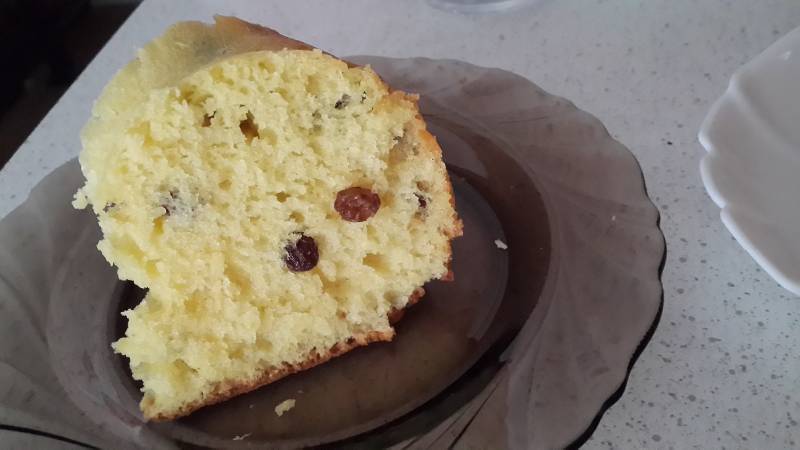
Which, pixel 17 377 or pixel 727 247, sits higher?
pixel 727 247

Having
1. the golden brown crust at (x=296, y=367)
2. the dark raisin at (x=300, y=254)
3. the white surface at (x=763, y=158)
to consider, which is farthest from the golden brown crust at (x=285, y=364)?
the white surface at (x=763, y=158)

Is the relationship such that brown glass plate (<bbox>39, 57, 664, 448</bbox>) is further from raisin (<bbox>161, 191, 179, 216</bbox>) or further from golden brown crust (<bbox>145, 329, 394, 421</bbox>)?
raisin (<bbox>161, 191, 179, 216</bbox>)

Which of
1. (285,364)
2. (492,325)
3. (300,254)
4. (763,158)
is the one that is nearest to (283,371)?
(285,364)

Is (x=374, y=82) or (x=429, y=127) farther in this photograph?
(x=429, y=127)

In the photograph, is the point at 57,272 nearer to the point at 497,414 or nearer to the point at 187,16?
the point at 497,414

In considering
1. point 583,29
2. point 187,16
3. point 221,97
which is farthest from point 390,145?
point 187,16

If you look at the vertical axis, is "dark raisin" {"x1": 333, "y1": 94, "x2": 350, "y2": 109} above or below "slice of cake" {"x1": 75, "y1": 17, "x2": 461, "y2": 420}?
above

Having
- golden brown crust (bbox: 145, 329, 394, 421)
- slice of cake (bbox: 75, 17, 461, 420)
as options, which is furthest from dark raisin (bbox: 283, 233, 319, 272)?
golden brown crust (bbox: 145, 329, 394, 421)
